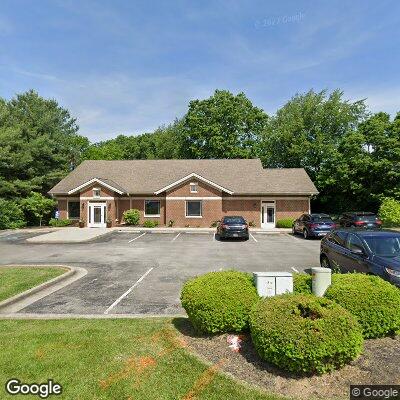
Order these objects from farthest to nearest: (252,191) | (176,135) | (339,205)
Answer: (176,135)
(339,205)
(252,191)

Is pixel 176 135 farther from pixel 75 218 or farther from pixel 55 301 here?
pixel 55 301

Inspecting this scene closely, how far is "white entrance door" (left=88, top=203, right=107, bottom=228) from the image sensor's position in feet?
109

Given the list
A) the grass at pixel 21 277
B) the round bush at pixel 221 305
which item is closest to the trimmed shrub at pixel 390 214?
the grass at pixel 21 277

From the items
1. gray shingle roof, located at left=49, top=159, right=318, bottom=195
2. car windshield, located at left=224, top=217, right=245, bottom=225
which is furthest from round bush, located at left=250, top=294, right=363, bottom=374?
gray shingle roof, located at left=49, top=159, right=318, bottom=195

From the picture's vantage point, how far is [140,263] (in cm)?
1495

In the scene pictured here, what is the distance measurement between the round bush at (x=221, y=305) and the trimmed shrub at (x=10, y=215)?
3197 cm

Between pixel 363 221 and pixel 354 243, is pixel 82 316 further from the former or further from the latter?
pixel 363 221

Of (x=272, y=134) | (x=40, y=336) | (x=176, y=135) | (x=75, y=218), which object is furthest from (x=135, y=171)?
(x=40, y=336)

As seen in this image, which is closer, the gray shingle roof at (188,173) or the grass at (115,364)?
the grass at (115,364)

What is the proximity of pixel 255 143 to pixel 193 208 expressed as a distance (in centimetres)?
2602

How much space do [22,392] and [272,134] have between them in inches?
2053

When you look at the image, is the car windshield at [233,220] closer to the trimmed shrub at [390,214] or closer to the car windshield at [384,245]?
the trimmed shrub at [390,214]

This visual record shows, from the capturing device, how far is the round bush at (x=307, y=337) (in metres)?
4.71

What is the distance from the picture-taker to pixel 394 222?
28.1m
